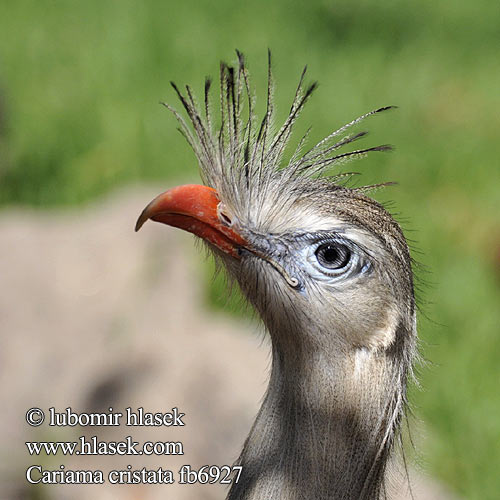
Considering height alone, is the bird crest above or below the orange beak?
above

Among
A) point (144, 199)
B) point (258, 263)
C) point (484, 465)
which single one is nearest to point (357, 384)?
point (258, 263)

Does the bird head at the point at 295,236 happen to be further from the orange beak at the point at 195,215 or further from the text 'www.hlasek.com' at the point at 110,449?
the text 'www.hlasek.com' at the point at 110,449

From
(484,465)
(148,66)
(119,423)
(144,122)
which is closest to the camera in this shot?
(119,423)

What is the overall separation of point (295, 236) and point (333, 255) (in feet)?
0.28

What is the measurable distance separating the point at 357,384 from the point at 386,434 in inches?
4.9

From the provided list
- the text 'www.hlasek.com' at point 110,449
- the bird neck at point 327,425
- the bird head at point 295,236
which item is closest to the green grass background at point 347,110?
the text 'www.hlasek.com' at point 110,449

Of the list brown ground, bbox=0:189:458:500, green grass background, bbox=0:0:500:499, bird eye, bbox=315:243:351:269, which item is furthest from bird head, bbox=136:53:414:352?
green grass background, bbox=0:0:500:499

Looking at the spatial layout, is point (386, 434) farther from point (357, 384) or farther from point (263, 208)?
point (263, 208)

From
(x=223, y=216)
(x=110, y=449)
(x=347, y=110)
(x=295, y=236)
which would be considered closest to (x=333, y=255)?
(x=295, y=236)

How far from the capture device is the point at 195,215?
156 cm

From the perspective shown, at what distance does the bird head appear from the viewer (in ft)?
5.04

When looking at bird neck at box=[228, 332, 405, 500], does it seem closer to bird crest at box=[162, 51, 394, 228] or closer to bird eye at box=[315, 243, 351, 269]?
bird eye at box=[315, 243, 351, 269]

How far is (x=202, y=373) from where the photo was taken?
2740mm

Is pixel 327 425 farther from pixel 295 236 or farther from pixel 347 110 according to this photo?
pixel 347 110
